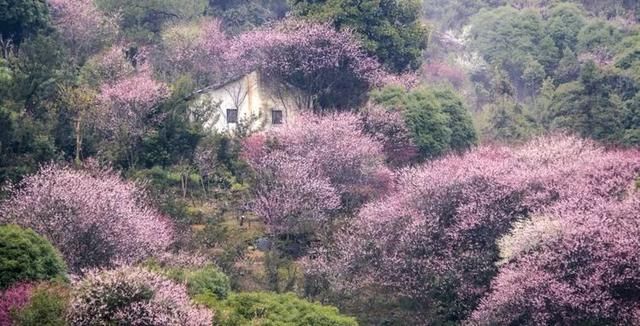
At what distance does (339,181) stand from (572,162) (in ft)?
25.4

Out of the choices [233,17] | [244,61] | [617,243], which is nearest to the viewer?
[617,243]

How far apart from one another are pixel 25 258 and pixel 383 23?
2359 centimetres

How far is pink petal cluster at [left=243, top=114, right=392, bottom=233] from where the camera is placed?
30.8m

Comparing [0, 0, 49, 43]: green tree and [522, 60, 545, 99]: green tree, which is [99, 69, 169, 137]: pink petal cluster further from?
[522, 60, 545, 99]: green tree

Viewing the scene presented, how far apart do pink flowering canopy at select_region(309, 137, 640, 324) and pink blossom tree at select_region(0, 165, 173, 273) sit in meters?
5.93

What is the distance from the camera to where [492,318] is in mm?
26453

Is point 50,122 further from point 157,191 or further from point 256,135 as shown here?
point 256,135

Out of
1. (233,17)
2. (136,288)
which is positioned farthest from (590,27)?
(136,288)

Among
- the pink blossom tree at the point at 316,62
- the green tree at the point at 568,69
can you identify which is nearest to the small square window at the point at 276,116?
the pink blossom tree at the point at 316,62

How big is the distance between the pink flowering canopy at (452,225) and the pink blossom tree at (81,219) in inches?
233

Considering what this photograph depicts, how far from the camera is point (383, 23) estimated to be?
135 feet

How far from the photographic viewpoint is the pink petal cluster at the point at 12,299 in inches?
746

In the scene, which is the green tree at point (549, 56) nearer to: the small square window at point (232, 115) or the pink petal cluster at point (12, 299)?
the small square window at point (232, 115)

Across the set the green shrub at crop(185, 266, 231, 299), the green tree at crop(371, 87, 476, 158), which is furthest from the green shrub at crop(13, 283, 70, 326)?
the green tree at crop(371, 87, 476, 158)
